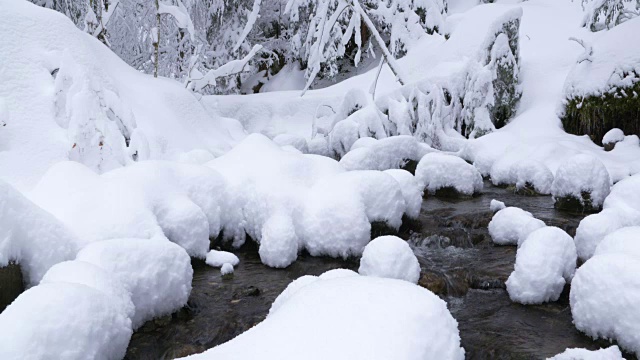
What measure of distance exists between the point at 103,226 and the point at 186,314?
128 cm

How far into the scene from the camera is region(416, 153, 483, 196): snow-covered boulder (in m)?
9.30

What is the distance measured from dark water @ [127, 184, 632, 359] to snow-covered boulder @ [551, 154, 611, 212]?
Answer: 0.94 feet

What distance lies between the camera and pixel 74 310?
3.34 metres

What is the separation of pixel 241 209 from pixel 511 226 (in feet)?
11.8

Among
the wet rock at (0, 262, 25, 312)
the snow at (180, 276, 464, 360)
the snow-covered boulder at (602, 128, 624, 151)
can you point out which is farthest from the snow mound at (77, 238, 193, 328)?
the snow-covered boulder at (602, 128, 624, 151)

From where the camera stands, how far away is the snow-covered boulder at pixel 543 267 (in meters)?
4.93

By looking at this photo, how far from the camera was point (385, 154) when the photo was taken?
10.3 metres

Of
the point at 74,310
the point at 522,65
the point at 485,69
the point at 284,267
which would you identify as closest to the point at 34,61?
the point at 284,267

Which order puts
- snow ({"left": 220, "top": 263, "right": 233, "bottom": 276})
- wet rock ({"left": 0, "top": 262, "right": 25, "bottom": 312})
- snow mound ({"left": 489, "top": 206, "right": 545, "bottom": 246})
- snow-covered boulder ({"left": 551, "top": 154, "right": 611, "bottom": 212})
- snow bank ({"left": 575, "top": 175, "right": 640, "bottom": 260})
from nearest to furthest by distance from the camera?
wet rock ({"left": 0, "top": 262, "right": 25, "bottom": 312}), snow bank ({"left": 575, "top": 175, "right": 640, "bottom": 260}), snow ({"left": 220, "top": 263, "right": 233, "bottom": 276}), snow mound ({"left": 489, "top": 206, "right": 545, "bottom": 246}), snow-covered boulder ({"left": 551, "top": 154, "right": 611, "bottom": 212})

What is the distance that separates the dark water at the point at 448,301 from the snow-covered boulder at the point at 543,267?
115 millimetres

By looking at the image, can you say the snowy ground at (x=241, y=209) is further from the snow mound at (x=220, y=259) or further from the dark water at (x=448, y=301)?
the dark water at (x=448, y=301)

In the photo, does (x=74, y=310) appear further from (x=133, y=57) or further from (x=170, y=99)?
(x=133, y=57)

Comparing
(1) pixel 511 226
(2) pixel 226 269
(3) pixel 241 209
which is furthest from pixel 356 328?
(1) pixel 511 226

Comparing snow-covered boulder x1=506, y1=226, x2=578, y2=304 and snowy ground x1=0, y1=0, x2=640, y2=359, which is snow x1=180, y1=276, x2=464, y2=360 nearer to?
snowy ground x1=0, y1=0, x2=640, y2=359
